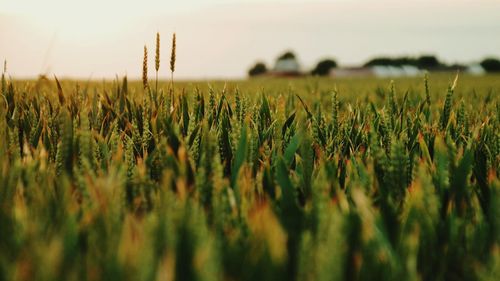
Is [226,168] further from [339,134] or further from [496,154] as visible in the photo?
[496,154]

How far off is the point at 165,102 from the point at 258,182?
2.58 ft

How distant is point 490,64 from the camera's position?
182 feet

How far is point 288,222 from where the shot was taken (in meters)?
0.80

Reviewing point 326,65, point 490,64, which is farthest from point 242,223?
point 326,65

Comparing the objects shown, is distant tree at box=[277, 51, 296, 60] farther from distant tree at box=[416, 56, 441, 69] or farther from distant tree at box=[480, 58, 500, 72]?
distant tree at box=[480, 58, 500, 72]

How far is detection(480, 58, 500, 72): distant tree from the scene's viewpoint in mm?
55000

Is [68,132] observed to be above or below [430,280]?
above

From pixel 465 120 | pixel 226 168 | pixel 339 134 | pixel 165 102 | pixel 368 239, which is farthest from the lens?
pixel 465 120

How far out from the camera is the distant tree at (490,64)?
55000mm

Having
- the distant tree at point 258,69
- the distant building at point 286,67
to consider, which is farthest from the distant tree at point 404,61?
the distant tree at point 258,69

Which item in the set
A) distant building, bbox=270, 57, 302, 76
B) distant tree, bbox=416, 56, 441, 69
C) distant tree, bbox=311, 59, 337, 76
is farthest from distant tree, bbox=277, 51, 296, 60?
distant tree, bbox=416, 56, 441, 69

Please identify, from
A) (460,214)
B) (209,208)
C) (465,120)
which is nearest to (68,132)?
(209,208)

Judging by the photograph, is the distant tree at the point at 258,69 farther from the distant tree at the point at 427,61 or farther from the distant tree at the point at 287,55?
the distant tree at the point at 427,61

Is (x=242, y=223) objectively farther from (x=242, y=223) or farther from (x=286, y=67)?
(x=286, y=67)
